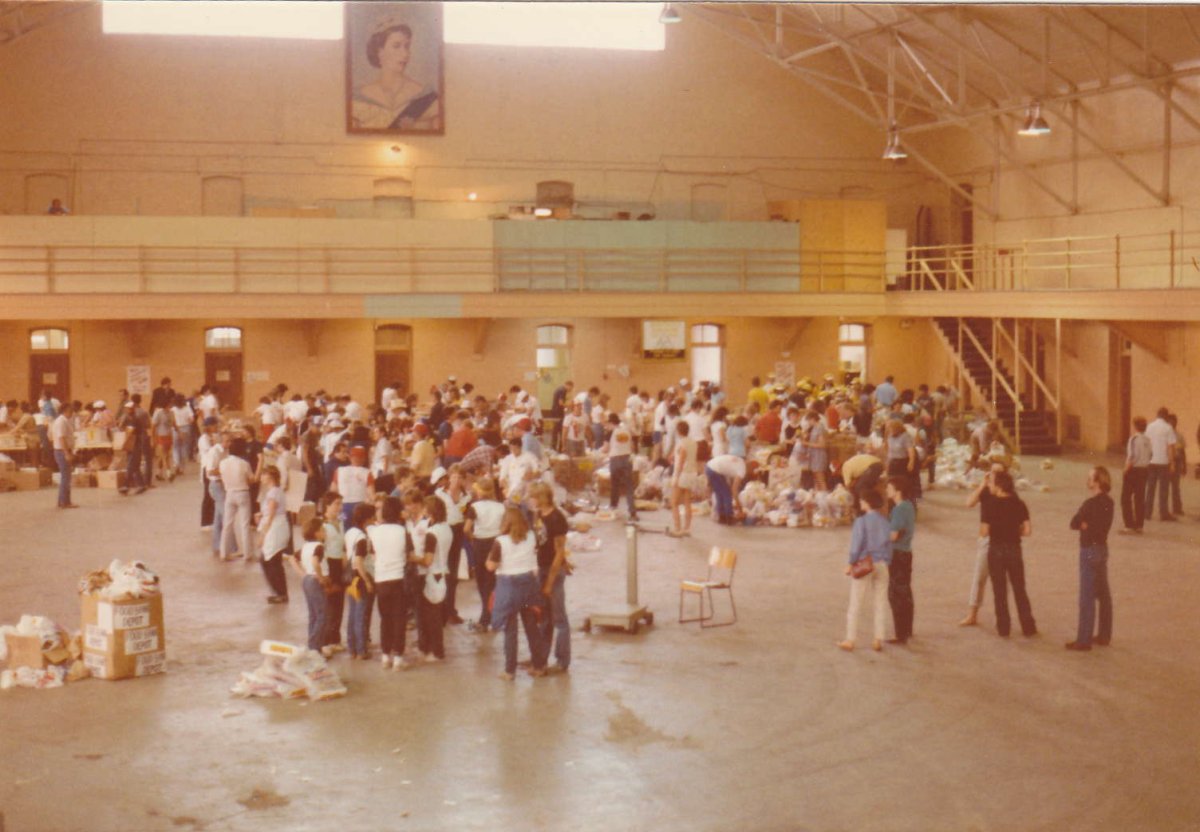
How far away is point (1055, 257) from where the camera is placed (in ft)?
87.8

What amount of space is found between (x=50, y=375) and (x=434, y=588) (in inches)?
784

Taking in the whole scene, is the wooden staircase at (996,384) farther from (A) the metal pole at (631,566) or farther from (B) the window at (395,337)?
(A) the metal pole at (631,566)

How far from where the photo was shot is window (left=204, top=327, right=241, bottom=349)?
28.2m

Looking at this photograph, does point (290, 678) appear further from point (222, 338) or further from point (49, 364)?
point (49, 364)

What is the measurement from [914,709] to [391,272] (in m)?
19.9

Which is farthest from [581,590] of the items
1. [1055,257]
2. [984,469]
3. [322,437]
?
[1055,257]

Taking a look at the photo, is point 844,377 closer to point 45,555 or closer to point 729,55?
point 729,55

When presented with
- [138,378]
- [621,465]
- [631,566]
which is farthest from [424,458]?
[138,378]

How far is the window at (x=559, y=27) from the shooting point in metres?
29.0

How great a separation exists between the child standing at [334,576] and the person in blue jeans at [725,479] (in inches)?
271

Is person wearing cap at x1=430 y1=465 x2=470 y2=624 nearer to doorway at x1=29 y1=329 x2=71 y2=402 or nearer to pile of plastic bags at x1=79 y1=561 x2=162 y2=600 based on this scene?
pile of plastic bags at x1=79 y1=561 x2=162 y2=600

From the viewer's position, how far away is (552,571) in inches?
399

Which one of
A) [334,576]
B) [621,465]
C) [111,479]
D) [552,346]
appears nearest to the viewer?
[334,576]

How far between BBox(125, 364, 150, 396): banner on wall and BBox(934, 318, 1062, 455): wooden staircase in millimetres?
16696
